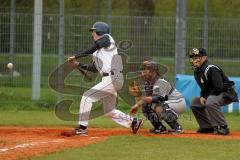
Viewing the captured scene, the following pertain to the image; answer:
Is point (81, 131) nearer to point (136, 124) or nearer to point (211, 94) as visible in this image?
point (136, 124)

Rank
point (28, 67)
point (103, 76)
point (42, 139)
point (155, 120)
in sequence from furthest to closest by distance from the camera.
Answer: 1. point (28, 67)
2. point (155, 120)
3. point (103, 76)
4. point (42, 139)

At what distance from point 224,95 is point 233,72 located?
7.33 m

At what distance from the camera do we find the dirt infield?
10.3m

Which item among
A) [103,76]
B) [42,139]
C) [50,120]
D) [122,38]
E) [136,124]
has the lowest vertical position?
[50,120]

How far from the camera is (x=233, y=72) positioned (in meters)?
20.2

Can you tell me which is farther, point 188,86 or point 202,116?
point 188,86

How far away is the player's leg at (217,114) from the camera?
12.9m

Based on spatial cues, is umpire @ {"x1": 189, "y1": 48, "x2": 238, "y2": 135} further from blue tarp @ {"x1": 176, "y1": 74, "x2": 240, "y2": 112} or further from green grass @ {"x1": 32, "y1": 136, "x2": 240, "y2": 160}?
blue tarp @ {"x1": 176, "y1": 74, "x2": 240, "y2": 112}

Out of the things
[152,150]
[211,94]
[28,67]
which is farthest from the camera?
[28,67]

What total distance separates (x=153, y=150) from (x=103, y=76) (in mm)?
2409

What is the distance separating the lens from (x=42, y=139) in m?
11.9

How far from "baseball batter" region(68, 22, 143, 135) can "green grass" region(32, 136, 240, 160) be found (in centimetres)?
76

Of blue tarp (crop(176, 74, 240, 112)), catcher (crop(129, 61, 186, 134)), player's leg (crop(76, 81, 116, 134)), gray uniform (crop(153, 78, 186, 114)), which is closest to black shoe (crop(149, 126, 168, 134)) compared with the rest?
catcher (crop(129, 61, 186, 134))

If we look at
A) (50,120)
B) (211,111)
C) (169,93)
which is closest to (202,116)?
(211,111)
